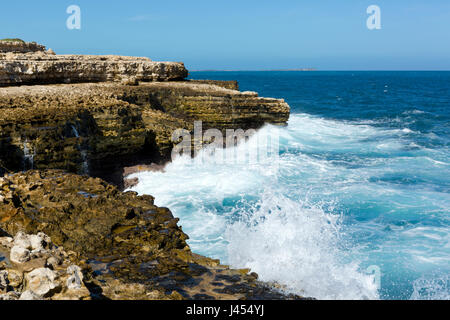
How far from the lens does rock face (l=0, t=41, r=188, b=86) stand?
19.0 meters

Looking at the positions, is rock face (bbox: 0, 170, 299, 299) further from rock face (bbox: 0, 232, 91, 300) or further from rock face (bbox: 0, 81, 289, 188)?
rock face (bbox: 0, 81, 289, 188)

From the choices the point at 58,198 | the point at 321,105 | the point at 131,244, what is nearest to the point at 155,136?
the point at 58,198

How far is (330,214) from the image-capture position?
12164mm

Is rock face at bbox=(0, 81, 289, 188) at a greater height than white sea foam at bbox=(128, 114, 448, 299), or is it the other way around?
rock face at bbox=(0, 81, 289, 188)

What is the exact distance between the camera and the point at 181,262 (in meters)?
6.02

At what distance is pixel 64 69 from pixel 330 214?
1652 centimetres

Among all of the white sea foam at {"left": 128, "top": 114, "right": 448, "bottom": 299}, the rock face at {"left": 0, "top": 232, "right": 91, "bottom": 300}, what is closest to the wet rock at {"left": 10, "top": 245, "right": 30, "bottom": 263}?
the rock face at {"left": 0, "top": 232, "right": 91, "bottom": 300}

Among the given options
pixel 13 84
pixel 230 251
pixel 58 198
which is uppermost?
pixel 13 84

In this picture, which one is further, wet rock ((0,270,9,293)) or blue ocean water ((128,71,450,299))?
blue ocean water ((128,71,450,299))

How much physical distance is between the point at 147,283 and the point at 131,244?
1.24m

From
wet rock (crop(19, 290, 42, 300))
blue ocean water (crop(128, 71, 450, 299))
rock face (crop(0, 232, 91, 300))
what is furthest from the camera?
blue ocean water (crop(128, 71, 450, 299))

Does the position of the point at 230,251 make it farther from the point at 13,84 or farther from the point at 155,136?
the point at 13,84

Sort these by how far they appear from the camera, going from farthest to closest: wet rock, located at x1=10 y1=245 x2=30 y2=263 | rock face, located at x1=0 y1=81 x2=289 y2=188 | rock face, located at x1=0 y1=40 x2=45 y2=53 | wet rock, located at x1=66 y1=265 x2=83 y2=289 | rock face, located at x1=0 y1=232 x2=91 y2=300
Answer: rock face, located at x1=0 y1=40 x2=45 y2=53
rock face, located at x1=0 y1=81 x2=289 y2=188
wet rock, located at x1=10 y1=245 x2=30 y2=263
wet rock, located at x1=66 y1=265 x2=83 y2=289
rock face, located at x1=0 y1=232 x2=91 y2=300

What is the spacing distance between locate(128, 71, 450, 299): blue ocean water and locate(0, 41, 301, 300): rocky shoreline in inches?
56.9
